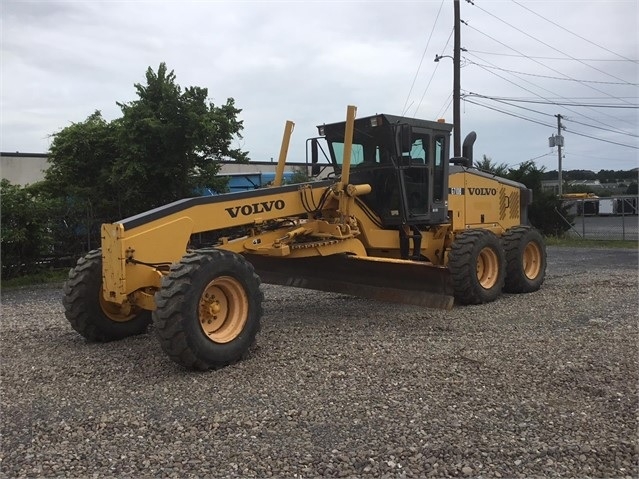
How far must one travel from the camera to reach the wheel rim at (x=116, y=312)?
6.30 metres

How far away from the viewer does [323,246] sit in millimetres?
7367

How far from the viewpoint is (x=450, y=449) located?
144 inches

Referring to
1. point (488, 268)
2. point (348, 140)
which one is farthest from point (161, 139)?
point (488, 268)

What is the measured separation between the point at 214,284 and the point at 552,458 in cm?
329

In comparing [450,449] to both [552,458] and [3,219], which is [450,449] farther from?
[3,219]

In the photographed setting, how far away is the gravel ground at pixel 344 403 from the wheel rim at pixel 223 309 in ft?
1.26

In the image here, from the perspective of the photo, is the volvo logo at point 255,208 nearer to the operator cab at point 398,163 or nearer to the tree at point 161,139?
the operator cab at point 398,163

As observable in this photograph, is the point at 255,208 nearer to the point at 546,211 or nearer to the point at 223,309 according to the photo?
the point at 223,309

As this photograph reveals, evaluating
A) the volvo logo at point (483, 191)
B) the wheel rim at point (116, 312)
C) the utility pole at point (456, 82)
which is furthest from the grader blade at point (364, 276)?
the utility pole at point (456, 82)

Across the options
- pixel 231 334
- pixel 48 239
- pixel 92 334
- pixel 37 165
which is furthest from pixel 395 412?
pixel 37 165

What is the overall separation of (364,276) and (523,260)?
3.49m

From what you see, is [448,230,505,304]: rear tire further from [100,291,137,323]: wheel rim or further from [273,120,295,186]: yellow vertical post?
[100,291,137,323]: wheel rim

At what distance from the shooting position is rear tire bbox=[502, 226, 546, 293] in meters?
9.85

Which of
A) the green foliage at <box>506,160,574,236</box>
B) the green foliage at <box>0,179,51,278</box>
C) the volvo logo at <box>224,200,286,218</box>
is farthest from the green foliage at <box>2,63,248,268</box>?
the green foliage at <box>506,160,574,236</box>
